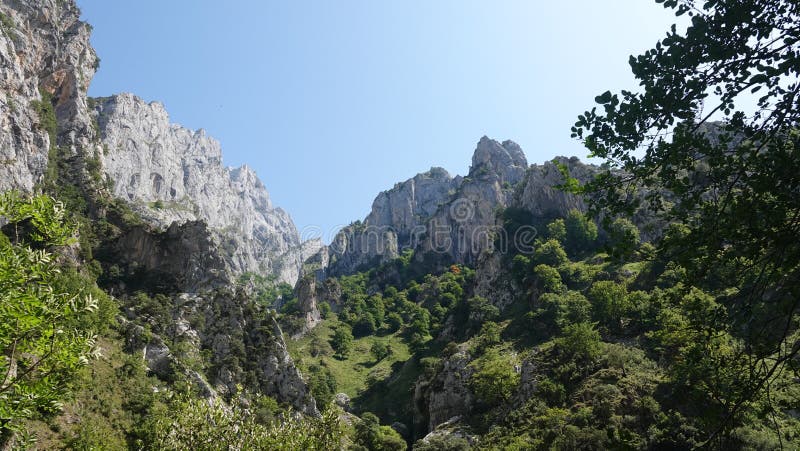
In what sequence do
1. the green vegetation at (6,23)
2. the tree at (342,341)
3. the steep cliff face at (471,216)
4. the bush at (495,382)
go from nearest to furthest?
the bush at (495,382) < the green vegetation at (6,23) < the tree at (342,341) < the steep cliff face at (471,216)

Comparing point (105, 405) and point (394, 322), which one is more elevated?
point (394, 322)

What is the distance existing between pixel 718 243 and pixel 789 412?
33559 mm

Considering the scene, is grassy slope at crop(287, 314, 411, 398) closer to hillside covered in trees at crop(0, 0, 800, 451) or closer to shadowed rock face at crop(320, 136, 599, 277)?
hillside covered in trees at crop(0, 0, 800, 451)

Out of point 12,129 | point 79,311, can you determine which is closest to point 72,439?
point 79,311

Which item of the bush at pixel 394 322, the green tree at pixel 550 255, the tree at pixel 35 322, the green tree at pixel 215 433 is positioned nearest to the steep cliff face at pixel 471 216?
the green tree at pixel 550 255

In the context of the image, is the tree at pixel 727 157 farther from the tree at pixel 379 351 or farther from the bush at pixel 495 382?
the tree at pixel 379 351

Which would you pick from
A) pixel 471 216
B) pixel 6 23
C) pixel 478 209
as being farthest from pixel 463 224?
pixel 6 23

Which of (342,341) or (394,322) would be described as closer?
(342,341)

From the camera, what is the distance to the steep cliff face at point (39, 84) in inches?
2837

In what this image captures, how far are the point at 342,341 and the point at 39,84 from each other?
84126mm

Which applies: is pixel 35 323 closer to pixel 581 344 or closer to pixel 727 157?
pixel 727 157

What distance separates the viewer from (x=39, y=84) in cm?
9156

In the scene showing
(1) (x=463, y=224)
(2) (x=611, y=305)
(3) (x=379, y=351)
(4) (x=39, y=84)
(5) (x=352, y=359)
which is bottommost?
(5) (x=352, y=359)

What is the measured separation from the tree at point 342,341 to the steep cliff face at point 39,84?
64106 millimetres
